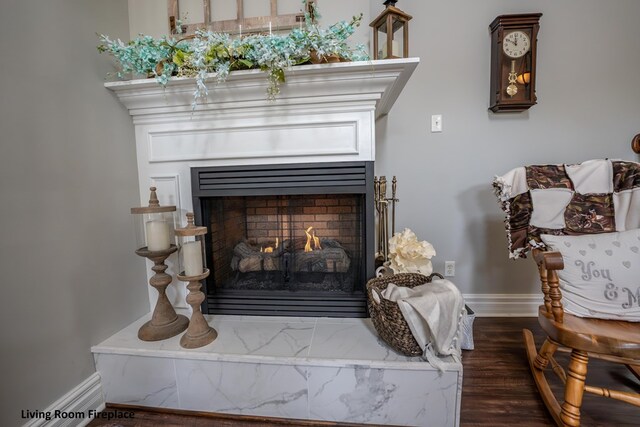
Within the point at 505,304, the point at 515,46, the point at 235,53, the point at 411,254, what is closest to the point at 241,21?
the point at 235,53

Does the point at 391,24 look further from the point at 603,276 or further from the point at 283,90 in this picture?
the point at 603,276

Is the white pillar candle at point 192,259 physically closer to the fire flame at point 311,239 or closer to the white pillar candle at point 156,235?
the white pillar candle at point 156,235

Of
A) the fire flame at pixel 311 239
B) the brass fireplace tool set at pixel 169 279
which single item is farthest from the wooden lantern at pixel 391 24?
the brass fireplace tool set at pixel 169 279

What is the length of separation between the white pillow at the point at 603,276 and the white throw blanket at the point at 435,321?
0.51m

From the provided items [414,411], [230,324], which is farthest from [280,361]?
[414,411]

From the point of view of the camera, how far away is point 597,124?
70.4 inches

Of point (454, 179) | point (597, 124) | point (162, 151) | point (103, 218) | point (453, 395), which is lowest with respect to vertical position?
point (453, 395)

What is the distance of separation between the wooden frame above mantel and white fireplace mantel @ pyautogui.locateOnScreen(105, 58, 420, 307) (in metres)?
0.41

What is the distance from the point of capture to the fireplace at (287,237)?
1384 millimetres

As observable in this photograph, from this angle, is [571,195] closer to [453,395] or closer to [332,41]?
[453,395]

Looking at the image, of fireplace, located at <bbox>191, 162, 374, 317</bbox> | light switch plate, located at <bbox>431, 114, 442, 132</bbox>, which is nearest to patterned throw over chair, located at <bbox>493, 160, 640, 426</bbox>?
light switch plate, located at <bbox>431, 114, 442, 132</bbox>

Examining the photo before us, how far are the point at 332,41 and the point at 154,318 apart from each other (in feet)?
4.81

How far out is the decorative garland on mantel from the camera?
3.81 feet

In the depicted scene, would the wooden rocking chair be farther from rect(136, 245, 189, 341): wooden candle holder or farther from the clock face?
rect(136, 245, 189, 341): wooden candle holder
